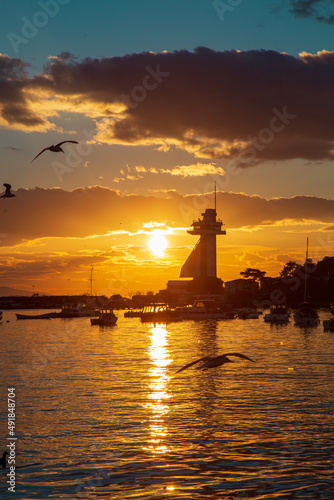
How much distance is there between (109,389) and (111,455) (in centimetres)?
1533

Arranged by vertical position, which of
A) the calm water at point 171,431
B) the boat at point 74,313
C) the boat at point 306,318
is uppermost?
the boat at point 306,318

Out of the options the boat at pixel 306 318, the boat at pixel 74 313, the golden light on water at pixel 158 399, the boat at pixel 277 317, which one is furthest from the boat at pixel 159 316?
the golden light on water at pixel 158 399

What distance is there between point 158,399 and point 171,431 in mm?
7799

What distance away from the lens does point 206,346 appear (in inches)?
2921

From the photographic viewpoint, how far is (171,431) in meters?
28.2

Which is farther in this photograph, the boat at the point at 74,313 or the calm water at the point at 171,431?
the boat at the point at 74,313

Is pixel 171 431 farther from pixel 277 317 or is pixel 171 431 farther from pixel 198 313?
pixel 198 313

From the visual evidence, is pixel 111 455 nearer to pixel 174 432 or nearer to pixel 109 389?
pixel 174 432

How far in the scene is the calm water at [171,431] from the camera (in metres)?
21.1

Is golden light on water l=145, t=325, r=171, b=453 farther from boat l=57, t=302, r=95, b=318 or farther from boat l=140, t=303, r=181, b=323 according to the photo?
boat l=57, t=302, r=95, b=318

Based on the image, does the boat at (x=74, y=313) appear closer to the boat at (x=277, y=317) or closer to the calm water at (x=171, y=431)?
the boat at (x=277, y=317)

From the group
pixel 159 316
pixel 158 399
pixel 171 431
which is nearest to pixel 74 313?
pixel 159 316

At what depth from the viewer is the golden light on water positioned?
86.5ft

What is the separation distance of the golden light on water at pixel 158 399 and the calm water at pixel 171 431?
0.08 metres
